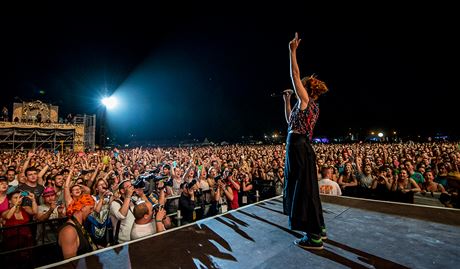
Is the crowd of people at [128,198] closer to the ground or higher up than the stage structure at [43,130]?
closer to the ground

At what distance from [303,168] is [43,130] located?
115 feet

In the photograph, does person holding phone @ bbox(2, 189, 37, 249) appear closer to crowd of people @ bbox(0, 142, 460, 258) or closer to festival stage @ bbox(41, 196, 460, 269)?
crowd of people @ bbox(0, 142, 460, 258)

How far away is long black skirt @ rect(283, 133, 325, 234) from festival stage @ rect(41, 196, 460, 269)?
0.25 meters

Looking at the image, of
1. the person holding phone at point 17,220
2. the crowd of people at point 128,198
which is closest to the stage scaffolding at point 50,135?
the crowd of people at point 128,198

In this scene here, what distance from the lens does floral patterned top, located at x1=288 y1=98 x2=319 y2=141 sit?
7.29 ft

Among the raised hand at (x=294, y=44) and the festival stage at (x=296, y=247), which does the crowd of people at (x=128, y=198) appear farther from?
the raised hand at (x=294, y=44)

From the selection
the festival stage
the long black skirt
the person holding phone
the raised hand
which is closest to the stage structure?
the person holding phone

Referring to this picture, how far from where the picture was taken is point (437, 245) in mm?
1963

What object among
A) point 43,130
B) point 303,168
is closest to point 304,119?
point 303,168

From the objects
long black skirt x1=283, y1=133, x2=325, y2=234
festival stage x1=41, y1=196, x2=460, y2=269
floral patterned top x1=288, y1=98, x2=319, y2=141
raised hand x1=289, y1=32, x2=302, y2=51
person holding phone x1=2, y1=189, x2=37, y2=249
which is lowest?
person holding phone x1=2, y1=189, x2=37, y2=249

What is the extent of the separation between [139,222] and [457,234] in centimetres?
420

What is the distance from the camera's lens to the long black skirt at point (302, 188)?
2068 mm

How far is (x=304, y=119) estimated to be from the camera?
222 cm

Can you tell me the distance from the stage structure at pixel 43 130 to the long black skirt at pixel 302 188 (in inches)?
1301
